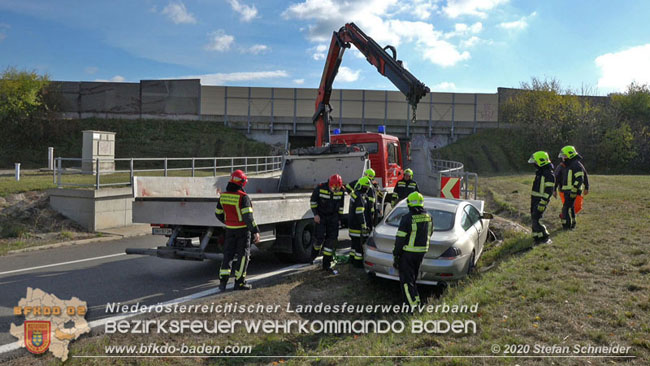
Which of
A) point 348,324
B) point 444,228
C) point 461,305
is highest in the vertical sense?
point 444,228

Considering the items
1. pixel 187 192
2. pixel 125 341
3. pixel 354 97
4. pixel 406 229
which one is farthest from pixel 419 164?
pixel 125 341

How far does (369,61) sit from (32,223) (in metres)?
9.92

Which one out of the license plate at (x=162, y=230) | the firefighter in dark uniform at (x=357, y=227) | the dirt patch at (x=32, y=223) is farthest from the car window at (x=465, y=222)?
the dirt patch at (x=32, y=223)

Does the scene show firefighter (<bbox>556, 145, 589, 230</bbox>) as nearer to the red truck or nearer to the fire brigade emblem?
the red truck

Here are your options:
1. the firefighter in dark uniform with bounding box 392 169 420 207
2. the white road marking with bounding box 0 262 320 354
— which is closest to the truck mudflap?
the white road marking with bounding box 0 262 320 354

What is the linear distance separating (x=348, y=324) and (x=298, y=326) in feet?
2.04

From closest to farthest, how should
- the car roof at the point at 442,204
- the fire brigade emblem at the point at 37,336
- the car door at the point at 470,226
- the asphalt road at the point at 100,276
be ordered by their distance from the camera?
the fire brigade emblem at the point at 37,336, the asphalt road at the point at 100,276, the car door at the point at 470,226, the car roof at the point at 442,204

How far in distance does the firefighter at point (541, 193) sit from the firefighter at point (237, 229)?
16.3 ft

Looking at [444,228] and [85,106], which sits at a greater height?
[85,106]

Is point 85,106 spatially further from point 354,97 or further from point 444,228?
point 444,228

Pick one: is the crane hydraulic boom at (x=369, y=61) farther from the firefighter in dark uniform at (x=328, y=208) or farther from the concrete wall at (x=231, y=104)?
the concrete wall at (x=231, y=104)

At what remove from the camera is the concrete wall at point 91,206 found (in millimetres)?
11914

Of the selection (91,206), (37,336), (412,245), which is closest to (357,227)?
(412,245)

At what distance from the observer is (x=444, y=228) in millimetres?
6883
